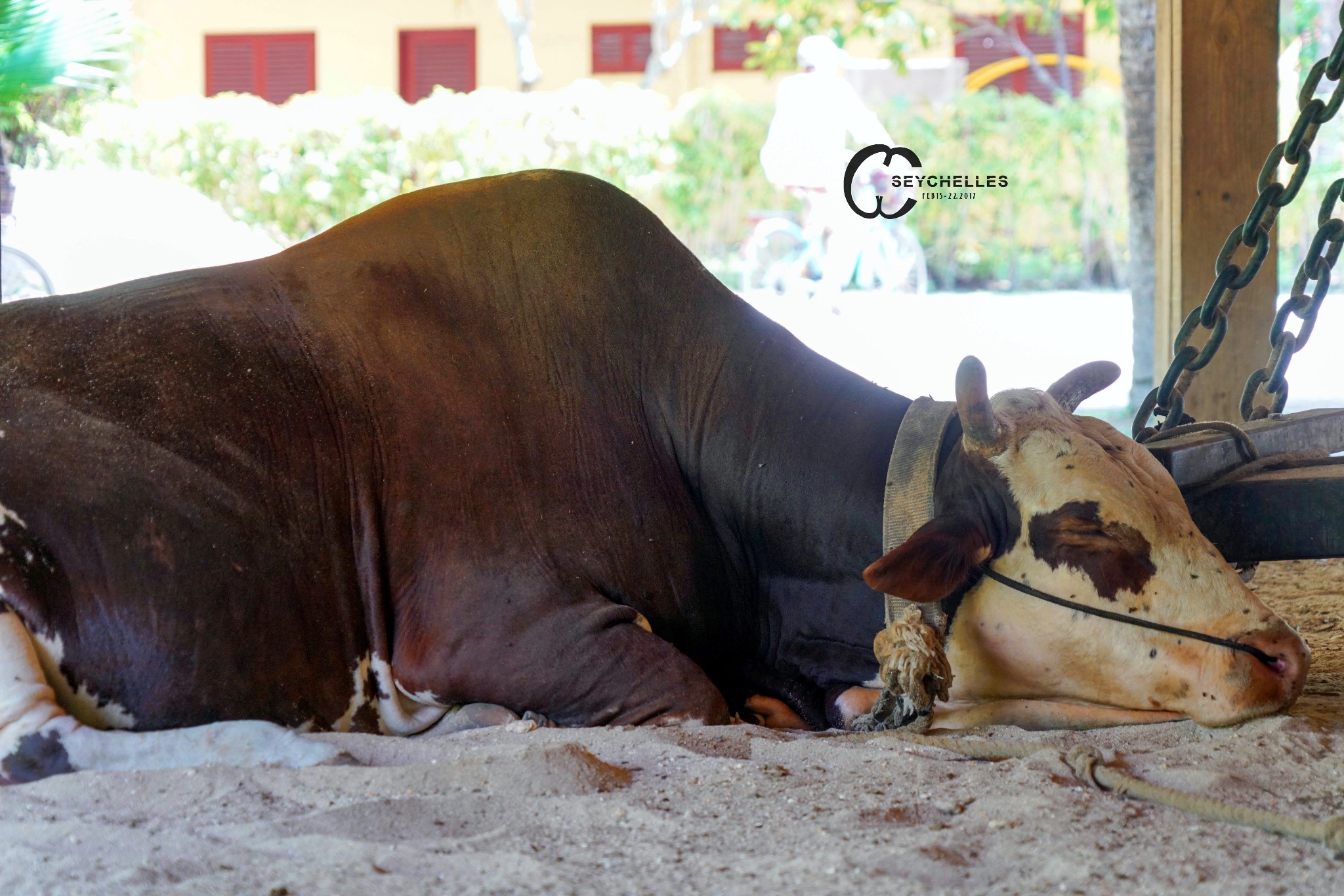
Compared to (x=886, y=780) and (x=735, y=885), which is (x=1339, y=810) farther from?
(x=735, y=885)

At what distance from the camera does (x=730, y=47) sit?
17.2 m

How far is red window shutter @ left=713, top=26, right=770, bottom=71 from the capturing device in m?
17.0

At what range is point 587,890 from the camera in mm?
1654

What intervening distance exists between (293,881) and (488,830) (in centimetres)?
29

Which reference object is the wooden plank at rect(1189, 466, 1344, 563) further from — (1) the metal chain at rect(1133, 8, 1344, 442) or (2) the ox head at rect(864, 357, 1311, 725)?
(1) the metal chain at rect(1133, 8, 1344, 442)

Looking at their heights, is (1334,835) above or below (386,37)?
below

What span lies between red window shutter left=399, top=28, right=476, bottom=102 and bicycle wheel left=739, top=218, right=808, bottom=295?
826 cm

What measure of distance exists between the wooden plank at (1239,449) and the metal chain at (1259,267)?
17cm

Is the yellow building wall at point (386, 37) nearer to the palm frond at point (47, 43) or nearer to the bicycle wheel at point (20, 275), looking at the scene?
the bicycle wheel at point (20, 275)

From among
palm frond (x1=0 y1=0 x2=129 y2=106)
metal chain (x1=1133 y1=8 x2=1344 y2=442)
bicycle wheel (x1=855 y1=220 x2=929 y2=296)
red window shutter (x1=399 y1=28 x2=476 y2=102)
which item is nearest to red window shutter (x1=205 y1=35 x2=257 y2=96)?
red window shutter (x1=399 y1=28 x2=476 y2=102)

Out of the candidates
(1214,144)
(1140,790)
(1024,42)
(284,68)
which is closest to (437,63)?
(284,68)

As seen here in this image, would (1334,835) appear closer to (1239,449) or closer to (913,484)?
(913,484)

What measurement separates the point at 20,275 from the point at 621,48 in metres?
11.2

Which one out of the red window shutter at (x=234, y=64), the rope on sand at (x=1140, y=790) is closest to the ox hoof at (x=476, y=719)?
the rope on sand at (x=1140, y=790)
